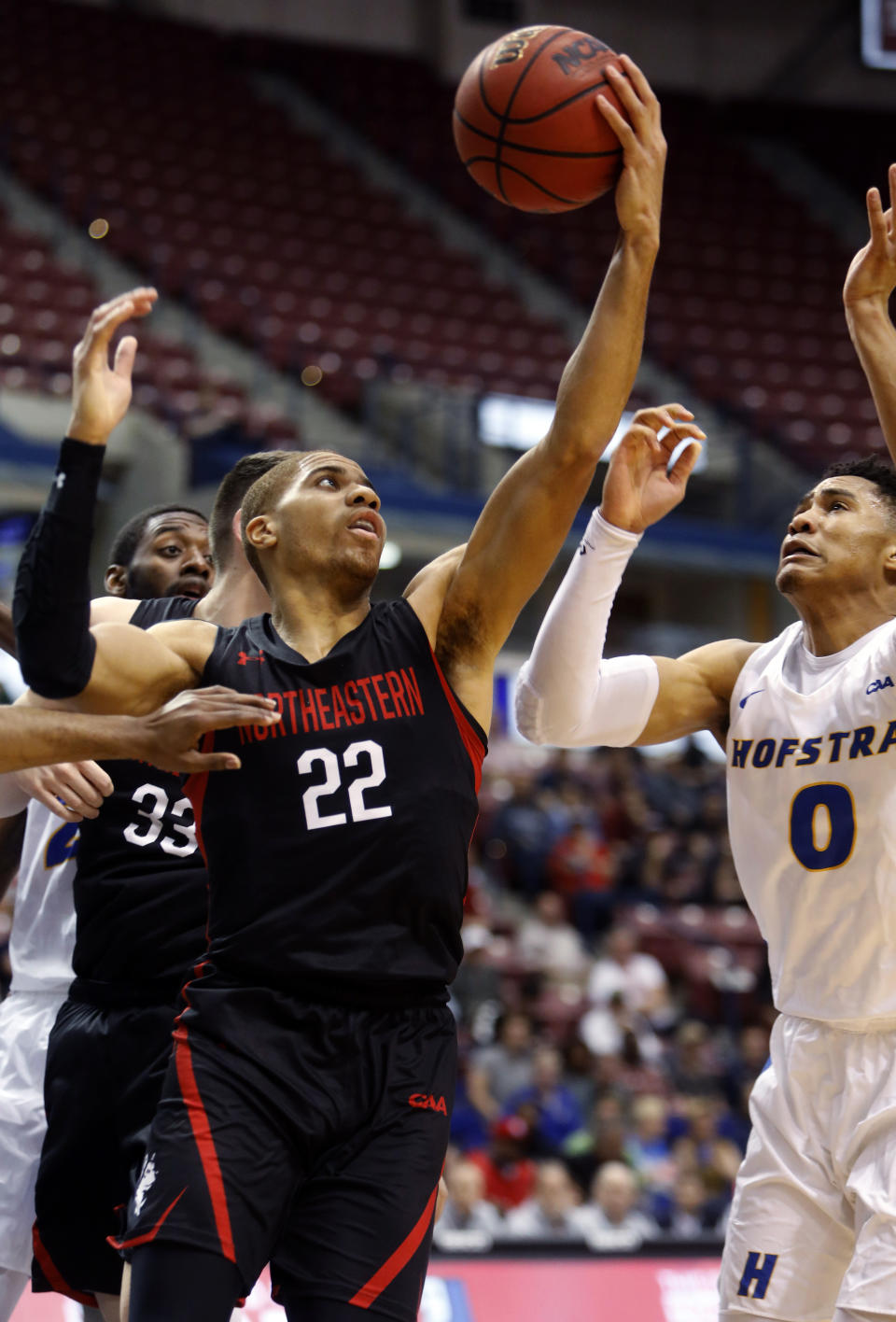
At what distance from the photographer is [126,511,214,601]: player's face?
4504 millimetres

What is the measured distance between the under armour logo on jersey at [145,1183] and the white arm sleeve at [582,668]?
4.19ft

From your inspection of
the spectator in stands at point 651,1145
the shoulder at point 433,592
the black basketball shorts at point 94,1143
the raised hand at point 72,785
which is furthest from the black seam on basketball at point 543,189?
the spectator in stands at point 651,1145

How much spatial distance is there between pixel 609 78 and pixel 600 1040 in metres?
9.13

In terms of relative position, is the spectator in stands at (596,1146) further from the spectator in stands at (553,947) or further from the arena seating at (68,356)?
the arena seating at (68,356)

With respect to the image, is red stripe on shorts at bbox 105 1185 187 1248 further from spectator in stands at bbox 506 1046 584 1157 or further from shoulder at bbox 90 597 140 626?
spectator in stands at bbox 506 1046 584 1157

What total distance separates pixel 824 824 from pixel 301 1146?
1448 mm

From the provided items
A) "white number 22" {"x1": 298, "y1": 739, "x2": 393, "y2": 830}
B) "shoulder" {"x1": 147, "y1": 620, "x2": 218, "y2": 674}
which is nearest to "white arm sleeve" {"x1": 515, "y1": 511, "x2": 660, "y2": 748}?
"white number 22" {"x1": 298, "y1": 739, "x2": 393, "y2": 830}

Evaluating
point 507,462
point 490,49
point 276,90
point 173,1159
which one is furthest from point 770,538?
point 173,1159

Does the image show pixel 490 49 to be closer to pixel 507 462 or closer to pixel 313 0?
pixel 507 462

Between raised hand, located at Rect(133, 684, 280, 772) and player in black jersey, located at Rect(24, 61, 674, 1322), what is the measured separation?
120 mm

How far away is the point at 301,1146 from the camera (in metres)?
2.88

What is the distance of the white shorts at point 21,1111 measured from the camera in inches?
154

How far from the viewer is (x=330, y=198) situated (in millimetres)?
20688

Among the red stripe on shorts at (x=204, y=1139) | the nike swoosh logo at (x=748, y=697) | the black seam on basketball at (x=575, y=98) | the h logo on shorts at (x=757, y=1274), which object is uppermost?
the black seam on basketball at (x=575, y=98)
